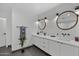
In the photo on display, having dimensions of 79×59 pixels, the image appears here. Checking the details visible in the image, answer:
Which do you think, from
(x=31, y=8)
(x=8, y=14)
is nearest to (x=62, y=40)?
(x=31, y=8)

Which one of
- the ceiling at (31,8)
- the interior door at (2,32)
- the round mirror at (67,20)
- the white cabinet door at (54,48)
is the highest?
the ceiling at (31,8)

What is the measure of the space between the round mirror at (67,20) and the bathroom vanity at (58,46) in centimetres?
43

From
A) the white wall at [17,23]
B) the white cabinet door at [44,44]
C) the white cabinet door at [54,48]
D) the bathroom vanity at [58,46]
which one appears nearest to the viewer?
the bathroom vanity at [58,46]

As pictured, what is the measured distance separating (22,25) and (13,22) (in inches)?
8.4

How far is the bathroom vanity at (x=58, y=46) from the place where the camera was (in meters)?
1.41

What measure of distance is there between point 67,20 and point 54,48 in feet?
2.84

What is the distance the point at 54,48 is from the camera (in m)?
1.88

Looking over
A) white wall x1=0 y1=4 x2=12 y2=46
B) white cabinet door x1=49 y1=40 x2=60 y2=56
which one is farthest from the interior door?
white cabinet door x1=49 y1=40 x2=60 y2=56

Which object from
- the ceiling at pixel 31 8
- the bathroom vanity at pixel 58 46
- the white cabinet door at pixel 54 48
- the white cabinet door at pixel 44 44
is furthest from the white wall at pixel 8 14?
the white cabinet door at pixel 54 48

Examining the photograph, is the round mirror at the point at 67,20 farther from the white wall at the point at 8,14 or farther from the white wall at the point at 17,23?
the white wall at the point at 8,14

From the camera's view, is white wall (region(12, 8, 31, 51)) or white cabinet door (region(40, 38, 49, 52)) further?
white cabinet door (region(40, 38, 49, 52))

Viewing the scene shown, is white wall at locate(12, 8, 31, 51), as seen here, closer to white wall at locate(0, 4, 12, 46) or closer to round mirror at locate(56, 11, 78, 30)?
white wall at locate(0, 4, 12, 46)

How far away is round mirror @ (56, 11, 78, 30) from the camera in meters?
1.80

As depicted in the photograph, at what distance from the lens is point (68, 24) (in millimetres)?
1908
